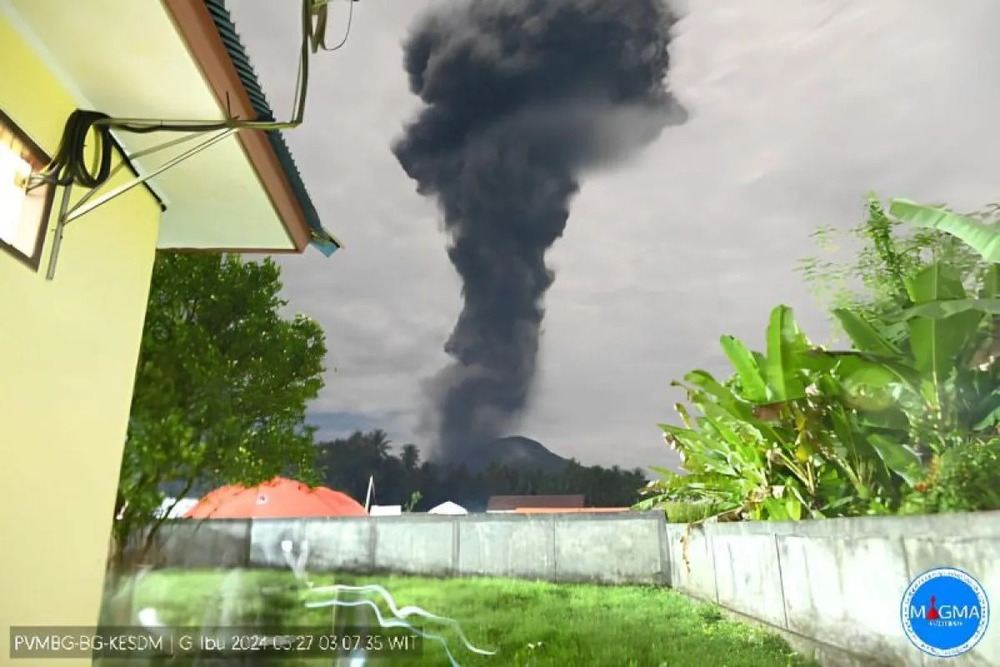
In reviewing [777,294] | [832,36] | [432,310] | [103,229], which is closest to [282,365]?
[103,229]

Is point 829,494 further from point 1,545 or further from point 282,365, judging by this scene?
point 282,365

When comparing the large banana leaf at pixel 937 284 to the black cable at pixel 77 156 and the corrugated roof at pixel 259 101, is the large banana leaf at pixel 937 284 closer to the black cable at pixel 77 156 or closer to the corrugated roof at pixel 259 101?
the corrugated roof at pixel 259 101

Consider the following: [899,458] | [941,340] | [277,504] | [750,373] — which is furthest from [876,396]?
[277,504]

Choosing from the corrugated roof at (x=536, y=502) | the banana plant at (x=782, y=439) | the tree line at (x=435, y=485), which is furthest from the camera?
the tree line at (x=435, y=485)

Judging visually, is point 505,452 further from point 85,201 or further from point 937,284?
point 85,201

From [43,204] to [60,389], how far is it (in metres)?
0.51

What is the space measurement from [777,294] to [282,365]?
24643 millimetres

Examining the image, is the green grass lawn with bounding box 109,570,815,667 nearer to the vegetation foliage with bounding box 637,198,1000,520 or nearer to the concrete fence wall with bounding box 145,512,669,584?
the concrete fence wall with bounding box 145,512,669,584

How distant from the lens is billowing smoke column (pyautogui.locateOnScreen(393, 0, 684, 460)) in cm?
2923

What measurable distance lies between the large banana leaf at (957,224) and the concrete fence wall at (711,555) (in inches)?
30.0

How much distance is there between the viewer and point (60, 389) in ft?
5.60

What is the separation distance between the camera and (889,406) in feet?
7.81

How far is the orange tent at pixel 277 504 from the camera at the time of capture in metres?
5.79

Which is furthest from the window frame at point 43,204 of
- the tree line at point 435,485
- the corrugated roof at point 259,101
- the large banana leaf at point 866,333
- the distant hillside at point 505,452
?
the distant hillside at point 505,452
